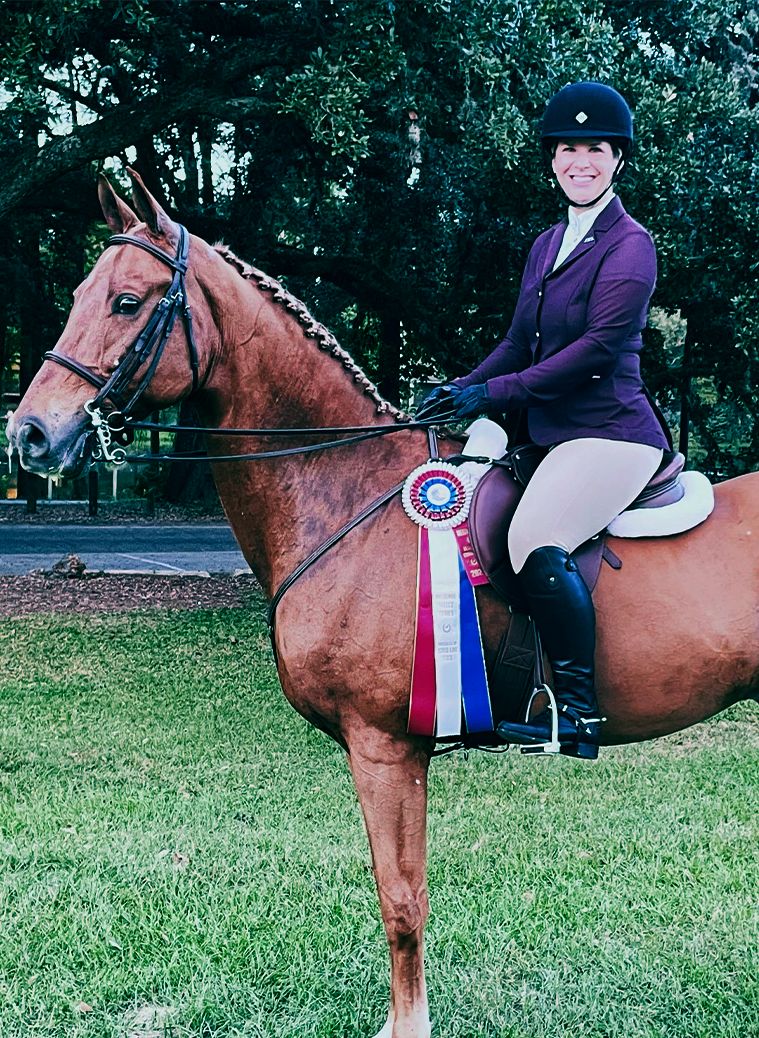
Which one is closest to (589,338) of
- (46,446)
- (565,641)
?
(565,641)

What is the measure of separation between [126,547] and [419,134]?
10798mm

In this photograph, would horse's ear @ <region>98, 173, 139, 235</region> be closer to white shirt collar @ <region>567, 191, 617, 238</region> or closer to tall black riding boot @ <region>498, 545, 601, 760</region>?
white shirt collar @ <region>567, 191, 617, 238</region>

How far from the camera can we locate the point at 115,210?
11.2ft

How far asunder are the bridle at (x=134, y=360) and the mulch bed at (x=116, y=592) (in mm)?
9534

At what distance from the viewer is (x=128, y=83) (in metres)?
10.7

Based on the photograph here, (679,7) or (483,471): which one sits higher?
(679,7)

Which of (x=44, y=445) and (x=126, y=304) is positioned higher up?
(x=126, y=304)

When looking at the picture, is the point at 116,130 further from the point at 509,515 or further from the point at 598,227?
the point at 509,515

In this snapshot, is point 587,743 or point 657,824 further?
point 657,824

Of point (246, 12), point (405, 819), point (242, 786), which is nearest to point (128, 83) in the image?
point (246, 12)

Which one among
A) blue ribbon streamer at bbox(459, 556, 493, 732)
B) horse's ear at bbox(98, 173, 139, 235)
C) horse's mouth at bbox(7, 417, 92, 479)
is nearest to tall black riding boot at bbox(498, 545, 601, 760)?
blue ribbon streamer at bbox(459, 556, 493, 732)

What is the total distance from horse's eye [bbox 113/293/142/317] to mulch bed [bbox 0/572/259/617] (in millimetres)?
9617

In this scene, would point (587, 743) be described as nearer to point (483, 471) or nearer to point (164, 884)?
point (483, 471)

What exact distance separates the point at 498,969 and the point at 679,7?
8596mm
